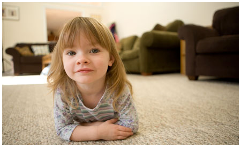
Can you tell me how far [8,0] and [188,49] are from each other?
5.09m

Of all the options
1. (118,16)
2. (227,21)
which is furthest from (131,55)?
(118,16)

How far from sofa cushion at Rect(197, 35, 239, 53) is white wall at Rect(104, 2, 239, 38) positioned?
40.6 inches

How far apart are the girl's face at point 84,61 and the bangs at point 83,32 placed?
0.04 feet

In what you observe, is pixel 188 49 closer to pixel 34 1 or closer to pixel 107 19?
pixel 107 19

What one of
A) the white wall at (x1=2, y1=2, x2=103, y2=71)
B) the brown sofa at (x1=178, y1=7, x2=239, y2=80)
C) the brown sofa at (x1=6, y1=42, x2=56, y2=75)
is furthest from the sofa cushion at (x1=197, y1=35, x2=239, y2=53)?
the white wall at (x1=2, y1=2, x2=103, y2=71)

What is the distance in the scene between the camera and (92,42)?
50 cm

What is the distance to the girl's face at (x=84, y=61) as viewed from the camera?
49 centimetres

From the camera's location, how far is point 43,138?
1.82 ft

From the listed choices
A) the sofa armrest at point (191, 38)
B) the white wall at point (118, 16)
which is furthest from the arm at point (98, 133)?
the white wall at point (118, 16)

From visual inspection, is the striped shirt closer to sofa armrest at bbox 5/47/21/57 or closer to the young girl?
the young girl

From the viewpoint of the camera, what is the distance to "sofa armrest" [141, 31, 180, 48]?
242 centimetres

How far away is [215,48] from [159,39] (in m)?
1.02

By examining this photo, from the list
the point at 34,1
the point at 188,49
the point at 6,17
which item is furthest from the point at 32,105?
the point at 34,1

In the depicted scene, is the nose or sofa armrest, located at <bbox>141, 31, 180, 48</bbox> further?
sofa armrest, located at <bbox>141, 31, 180, 48</bbox>
